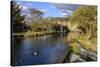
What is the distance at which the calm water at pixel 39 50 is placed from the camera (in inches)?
84.3

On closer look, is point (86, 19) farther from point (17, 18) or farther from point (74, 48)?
point (17, 18)

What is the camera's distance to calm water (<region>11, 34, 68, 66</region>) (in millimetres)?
2141

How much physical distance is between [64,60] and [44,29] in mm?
415

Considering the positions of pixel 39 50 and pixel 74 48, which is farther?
pixel 74 48

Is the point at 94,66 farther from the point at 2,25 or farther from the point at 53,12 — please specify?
the point at 2,25

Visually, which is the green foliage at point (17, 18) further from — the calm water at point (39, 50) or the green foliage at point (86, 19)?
the green foliage at point (86, 19)

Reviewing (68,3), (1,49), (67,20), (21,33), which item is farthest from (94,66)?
(1,49)

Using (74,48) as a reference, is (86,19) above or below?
above

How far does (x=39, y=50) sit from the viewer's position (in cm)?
222

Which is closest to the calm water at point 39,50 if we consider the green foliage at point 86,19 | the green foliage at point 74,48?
the green foliage at point 74,48

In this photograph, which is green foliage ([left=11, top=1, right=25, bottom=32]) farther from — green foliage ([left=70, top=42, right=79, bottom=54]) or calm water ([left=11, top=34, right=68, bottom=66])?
green foliage ([left=70, top=42, right=79, bottom=54])

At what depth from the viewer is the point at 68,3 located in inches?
92.3

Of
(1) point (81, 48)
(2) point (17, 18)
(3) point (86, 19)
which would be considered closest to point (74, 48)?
(1) point (81, 48)

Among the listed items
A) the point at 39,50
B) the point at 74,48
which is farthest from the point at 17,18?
the point at 74,48
